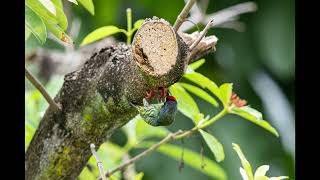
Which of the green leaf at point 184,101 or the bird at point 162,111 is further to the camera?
the green leaf at point 184,101

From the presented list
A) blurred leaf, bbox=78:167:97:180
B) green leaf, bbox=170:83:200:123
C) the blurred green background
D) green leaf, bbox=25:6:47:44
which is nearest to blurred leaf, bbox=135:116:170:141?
blurred leaf, bbox=78:167:97:180

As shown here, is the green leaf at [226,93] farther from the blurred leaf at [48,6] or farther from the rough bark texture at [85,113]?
the blurred leaf at [48,6]

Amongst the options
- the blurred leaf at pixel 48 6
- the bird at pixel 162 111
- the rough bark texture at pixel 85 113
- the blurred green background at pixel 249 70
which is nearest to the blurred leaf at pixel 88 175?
the rough bark texture at pixel 85 113

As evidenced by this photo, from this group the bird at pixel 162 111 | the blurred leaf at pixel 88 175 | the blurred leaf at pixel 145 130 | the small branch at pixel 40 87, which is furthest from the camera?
the blurred leaf at pixel 145 130

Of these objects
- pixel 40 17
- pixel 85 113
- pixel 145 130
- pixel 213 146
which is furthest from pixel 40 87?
pixel 145 130
